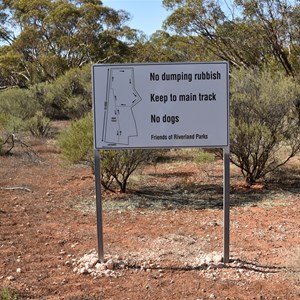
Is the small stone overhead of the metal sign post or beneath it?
beneath

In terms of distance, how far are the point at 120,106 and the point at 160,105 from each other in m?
0.39

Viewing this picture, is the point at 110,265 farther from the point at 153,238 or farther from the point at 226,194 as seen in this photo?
the point at 226,194

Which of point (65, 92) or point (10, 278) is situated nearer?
point (10, 278)

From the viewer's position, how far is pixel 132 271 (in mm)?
4641

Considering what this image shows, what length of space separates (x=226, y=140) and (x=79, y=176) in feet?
21.0

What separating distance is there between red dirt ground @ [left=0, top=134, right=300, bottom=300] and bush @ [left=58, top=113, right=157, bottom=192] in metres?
0.39

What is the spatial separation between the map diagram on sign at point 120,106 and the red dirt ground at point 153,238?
4.26ft

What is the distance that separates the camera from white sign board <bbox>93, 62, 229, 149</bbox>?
462cm

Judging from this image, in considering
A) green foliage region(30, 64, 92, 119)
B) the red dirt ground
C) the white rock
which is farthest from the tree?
the white rock

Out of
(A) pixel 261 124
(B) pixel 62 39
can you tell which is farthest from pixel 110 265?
(B) pixel 62 39

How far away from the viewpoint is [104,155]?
8438 mm

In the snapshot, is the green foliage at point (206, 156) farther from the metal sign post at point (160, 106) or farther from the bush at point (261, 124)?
the metal sign post at point (160, 106)

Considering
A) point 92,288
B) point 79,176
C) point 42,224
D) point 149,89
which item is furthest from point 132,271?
point 79,176

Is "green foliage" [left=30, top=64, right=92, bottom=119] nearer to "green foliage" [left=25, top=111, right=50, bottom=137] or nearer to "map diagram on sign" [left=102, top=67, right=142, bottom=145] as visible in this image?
"green foliage" [left=25, top=111, right=50, bottom=137]
